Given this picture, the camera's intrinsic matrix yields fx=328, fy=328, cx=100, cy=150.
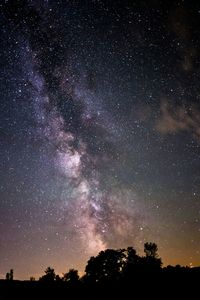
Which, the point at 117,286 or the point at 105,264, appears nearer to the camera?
the point at 117,286

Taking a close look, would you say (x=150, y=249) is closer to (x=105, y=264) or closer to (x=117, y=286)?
(x=105, y=264)

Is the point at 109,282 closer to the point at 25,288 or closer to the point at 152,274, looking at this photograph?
the point at 152,274

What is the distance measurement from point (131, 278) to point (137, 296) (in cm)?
162

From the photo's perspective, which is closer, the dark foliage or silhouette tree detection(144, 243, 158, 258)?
the dark foliage

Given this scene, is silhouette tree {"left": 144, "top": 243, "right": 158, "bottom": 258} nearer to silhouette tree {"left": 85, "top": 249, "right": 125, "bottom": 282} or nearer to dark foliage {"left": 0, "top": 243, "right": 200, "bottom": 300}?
silhouette tree {"left": 85, "top": 249, "right": 125, "bottom": 282}

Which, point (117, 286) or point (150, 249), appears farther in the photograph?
point (150, 249)

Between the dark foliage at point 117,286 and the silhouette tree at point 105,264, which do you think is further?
the silhouette tree at point 105,264

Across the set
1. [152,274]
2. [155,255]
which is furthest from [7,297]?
[155,255]

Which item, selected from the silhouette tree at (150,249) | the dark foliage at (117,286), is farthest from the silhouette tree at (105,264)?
the dark foliage at (117,286)

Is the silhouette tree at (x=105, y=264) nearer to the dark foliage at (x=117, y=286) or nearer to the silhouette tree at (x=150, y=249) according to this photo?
the silhouette tree at (x=150, y=249)

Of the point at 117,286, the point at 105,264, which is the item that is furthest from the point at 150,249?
the point at 117,286

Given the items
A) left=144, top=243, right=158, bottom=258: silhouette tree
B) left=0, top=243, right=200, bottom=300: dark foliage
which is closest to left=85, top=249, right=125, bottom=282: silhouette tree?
left=144, top=243, right=158, bottom=258: silhouette tree

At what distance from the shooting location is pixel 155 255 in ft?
207

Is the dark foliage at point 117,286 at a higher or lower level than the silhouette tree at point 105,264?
lower
